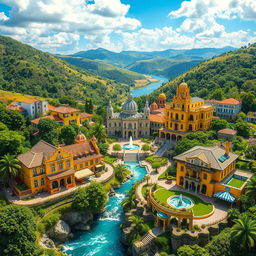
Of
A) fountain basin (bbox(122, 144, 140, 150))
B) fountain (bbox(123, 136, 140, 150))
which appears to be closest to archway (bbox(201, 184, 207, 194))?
fountain basin (bbox(122, 144, 140, 150))

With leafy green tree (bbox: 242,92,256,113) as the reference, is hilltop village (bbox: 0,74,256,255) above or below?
below

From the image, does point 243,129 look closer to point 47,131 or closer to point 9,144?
point 47,131

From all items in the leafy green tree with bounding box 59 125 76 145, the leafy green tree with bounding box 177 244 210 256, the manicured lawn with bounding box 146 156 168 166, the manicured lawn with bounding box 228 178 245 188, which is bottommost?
the leafy green tree with bounding box 177 244 210 256

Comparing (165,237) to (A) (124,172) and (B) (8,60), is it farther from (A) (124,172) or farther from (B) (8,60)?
(B) (8,60)

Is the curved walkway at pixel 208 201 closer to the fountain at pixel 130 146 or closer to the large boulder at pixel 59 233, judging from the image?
the large boulder at pixel 59 233

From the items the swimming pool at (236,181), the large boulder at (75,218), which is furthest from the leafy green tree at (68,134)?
the swimming pool at (236,181)

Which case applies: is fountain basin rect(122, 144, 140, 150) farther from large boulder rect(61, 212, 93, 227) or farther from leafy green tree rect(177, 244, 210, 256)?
leafy green tree rect(177, 244, 210, 256)

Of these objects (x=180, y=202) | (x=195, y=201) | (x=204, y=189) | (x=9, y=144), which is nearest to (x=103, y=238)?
(x=180, y=202)
